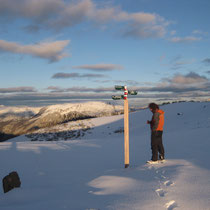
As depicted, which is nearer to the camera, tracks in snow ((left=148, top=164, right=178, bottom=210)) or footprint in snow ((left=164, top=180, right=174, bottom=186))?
tracks in snow ((left=148, top=164, right=178, bottom=210))

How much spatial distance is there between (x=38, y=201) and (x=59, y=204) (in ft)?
2.58

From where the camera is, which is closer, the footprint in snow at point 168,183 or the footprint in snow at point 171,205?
the footprint in snow at point 171,205

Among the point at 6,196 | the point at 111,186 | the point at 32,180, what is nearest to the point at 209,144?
the point at 111,186

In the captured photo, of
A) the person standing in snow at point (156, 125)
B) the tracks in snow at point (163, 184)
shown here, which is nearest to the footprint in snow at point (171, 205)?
the tracks in snow at point (163, 184)

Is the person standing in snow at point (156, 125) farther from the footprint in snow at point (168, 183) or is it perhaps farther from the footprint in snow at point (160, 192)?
the footprint in snow at point (160, 192)

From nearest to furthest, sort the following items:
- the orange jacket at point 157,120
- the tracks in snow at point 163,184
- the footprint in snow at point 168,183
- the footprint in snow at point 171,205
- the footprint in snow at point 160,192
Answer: the footprint in snow at point 171,205 → the tracks in snow at point 163,184 → the footprint in snow at point 160,192 → the footprint in snow at point 168,183 → the orange jacket at point 157,120

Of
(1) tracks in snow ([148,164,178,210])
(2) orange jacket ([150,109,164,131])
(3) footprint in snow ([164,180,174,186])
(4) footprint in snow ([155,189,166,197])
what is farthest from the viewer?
(2) orange jacket ([150,109,164,131])

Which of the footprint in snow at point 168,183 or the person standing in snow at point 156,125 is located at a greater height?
the person standing in snow at point 156,125

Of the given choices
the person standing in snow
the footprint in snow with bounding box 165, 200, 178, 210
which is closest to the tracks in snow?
the footprint in snow with bounding box 165, 200, 178, 210

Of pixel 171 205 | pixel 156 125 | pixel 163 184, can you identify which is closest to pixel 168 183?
pixel 163 184

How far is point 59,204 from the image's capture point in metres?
4.93

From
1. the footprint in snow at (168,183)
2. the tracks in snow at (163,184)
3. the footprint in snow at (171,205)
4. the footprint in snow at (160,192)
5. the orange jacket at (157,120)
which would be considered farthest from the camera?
the orange jacket at (157,120)

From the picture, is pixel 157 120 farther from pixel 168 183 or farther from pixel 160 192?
pixel 160 192

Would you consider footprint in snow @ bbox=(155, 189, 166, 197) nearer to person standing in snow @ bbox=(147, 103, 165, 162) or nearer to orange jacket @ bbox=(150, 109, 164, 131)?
person standing in snow @ bbox=(147, 103, 165, 162)
